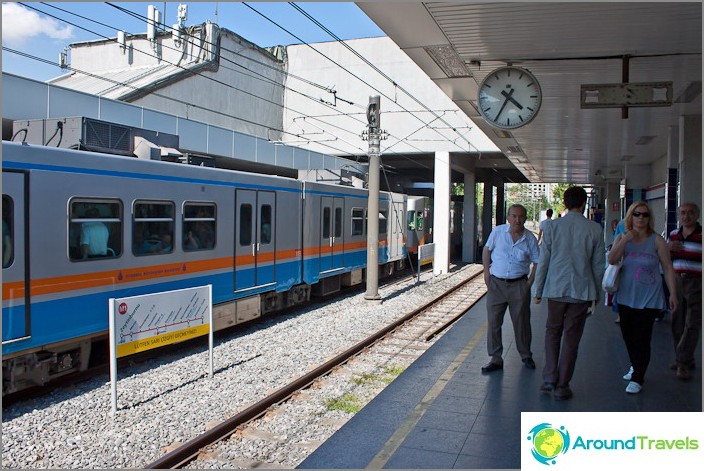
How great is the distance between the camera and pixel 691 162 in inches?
422

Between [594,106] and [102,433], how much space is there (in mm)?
6526

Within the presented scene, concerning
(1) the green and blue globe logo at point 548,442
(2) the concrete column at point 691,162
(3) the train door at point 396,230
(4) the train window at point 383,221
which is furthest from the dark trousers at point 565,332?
(3) the train door at point 396,230

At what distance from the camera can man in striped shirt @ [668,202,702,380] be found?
251 inches

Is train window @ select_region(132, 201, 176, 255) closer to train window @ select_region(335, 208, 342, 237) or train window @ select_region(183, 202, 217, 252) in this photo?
train window @ select_region(183, 202, 217, 252)

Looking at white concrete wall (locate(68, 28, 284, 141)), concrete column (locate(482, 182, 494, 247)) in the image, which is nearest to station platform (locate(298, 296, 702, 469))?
white concrete wall (locate(68, 28, 284, 141))

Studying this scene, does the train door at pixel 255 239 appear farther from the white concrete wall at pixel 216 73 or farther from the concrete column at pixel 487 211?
the concrete column at pixel 487 211

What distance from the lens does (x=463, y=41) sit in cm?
775

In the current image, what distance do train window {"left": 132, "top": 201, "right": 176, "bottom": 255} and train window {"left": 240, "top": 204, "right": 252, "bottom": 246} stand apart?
1.98 meters

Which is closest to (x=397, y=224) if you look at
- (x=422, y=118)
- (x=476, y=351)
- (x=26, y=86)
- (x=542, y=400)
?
(x=422, y=118)

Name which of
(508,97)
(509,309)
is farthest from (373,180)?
(509,309)

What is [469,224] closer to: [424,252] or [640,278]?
[424,252]

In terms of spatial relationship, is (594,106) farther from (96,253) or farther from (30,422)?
(30,422)

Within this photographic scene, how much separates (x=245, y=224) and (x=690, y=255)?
24.6ft

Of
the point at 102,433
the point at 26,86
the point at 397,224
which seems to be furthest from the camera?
the point at 397,224
